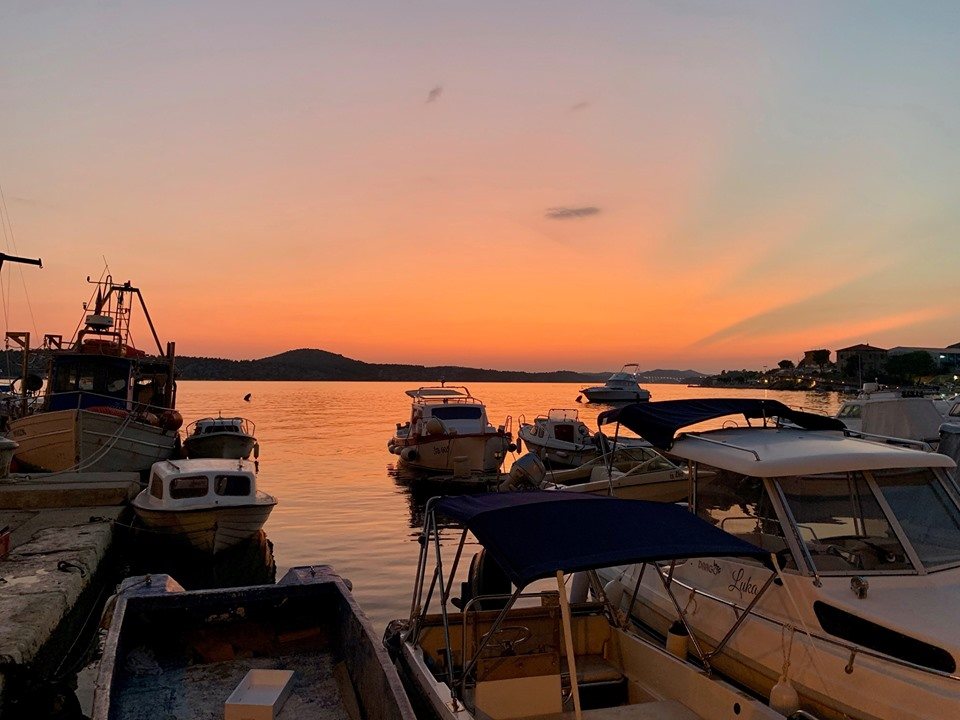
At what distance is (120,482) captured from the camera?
1806cm

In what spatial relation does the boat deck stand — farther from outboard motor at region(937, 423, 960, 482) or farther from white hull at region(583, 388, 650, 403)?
white hull at region(583, 388, 650, 403)

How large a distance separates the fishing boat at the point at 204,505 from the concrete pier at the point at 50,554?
101cm

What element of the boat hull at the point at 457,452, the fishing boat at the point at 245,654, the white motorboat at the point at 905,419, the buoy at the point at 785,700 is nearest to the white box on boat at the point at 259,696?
the fishing boat at the point at 245,654

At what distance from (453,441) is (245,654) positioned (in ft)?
70.2

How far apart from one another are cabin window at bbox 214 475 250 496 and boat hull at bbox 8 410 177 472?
27.2 feet

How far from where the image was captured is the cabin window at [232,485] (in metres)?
15.6

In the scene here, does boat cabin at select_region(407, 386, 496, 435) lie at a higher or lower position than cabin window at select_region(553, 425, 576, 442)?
higher

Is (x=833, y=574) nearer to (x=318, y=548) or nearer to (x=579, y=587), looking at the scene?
(x=579, y=587)

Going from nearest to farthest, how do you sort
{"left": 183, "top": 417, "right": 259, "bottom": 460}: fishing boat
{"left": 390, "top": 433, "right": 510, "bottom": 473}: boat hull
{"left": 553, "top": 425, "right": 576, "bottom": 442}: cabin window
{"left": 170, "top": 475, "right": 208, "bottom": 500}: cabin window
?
1. {"left": 170, "top": 475, "right": 208, "bottom": 500}: cabin window
2. {"left": 390, "top": 433, "right": 510, "bottom": 473}: boat hull
3. {"left": 183, "top": 417, "right": 259, "bottom": 460}: fishing boat
4. {"left": 553, "top": 425, "right": 576, "bottom": 442}: cabin window

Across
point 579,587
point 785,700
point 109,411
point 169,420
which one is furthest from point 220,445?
point 785,700

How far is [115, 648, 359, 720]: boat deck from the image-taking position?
6152mm

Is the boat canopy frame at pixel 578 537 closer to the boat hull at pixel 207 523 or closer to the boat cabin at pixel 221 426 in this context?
the boat hull at pixel 207 523

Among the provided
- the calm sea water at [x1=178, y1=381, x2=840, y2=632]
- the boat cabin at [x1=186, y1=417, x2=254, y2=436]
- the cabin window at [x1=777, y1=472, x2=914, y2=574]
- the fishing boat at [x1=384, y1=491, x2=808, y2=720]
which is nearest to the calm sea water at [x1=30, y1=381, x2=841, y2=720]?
the calm sea water at [x1=178, y1=381, x2=840, y2=632]

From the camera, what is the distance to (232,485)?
51.7ft
